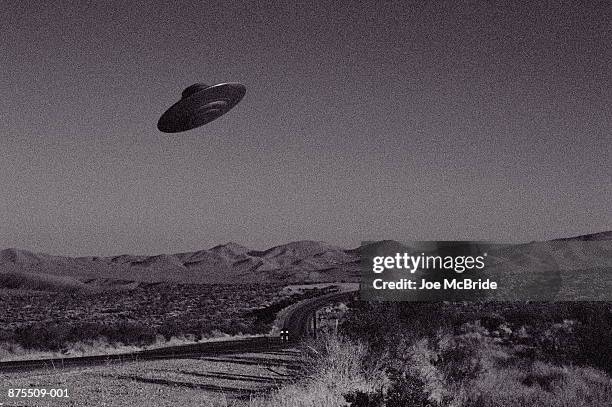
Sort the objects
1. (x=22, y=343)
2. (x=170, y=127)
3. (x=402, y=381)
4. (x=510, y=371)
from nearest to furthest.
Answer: (x=170, y=127)
(x=402, y=381)
(x=510, y=371)
(x=22, y=343)

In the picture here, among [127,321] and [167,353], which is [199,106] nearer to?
[167,353]

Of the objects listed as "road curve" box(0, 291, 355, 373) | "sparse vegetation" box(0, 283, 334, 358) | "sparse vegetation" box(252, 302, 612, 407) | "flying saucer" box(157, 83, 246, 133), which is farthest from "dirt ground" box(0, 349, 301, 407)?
"sparse vegetation" box(0, 283, 334, 358)

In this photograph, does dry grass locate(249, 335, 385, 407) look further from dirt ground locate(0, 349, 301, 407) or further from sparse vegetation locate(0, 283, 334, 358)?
sparse vegetation locate(0, 283, 334, 358)

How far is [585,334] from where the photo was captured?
2400 cm

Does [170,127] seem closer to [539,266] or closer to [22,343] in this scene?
[22,343]

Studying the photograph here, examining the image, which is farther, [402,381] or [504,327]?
[504,327]

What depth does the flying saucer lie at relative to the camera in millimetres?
9695

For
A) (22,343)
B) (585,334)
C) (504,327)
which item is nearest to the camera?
(585,334)

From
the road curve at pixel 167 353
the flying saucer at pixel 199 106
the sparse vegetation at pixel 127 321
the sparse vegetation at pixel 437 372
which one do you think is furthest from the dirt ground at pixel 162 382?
the sparse vegetation at pixel 127 321

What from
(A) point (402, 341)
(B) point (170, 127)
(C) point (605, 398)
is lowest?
(C) point (605, 398)

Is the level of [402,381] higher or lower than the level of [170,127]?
lower

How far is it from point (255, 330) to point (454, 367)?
1121 inches

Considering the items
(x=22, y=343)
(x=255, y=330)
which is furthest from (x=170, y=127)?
(x=255, y=330)

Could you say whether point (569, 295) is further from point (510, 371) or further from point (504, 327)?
point (510, 371)
